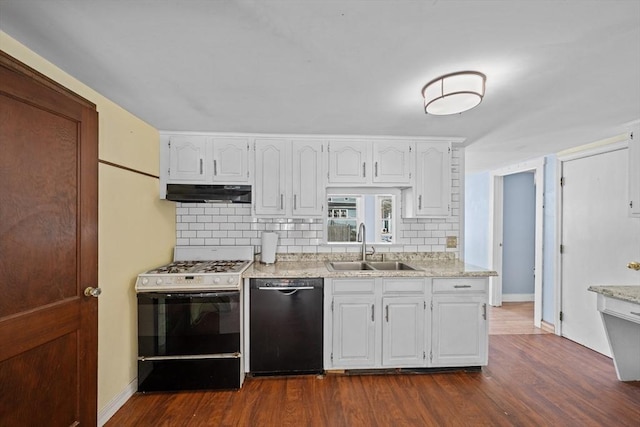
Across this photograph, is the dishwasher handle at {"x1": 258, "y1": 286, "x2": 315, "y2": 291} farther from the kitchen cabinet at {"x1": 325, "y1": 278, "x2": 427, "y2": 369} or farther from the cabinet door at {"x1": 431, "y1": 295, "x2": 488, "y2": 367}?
the cabinet door at {"x1": 431, "y1": 295, "x2": 488, "y2": 367}

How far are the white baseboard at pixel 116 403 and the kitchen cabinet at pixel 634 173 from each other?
4335 mm

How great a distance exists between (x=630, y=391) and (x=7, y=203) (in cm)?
432

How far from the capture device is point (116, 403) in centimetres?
208

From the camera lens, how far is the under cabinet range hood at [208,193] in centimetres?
272

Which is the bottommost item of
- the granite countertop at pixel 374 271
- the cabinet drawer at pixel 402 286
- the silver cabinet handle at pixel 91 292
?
the cabinet drawer at pixel 402 286

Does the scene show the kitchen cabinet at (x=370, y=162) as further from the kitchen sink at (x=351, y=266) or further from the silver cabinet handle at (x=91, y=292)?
the silver cabinet handle at (x=91, y=292)

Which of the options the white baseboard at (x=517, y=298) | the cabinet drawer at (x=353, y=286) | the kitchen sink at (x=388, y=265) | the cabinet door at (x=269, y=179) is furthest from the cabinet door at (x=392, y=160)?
the white baseboard at (x=517, y=298)

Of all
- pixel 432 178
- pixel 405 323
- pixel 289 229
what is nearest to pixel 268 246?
pixel 289 229

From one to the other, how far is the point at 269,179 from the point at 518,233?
171 inches

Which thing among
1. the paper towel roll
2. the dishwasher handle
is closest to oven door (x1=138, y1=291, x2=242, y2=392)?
the dishwasher handle

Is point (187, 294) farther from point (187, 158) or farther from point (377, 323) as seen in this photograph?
point (377, 323)

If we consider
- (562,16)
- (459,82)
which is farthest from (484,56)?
(562,16)

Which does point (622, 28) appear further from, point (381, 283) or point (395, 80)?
point (381, 283)

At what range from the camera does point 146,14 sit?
118 centimetres
